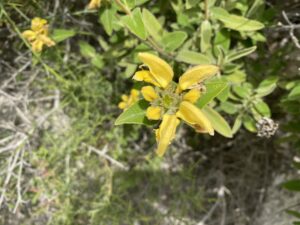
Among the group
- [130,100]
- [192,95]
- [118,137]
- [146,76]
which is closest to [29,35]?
[130,100]

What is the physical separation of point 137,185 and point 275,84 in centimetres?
98

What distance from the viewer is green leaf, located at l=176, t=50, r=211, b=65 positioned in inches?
76.6

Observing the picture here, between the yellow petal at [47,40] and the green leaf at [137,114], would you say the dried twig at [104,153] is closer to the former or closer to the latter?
the yellow petal at [47,40]

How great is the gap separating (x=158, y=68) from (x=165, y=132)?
169 mm

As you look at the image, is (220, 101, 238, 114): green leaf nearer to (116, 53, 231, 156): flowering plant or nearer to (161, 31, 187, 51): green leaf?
(161, 31, 187, 51): green leaf

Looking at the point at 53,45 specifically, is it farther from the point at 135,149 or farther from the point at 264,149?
the point at 264,149

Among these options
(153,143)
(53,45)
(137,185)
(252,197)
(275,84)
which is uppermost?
(53,45)

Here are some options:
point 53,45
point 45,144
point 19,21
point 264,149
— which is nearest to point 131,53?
point 53,45

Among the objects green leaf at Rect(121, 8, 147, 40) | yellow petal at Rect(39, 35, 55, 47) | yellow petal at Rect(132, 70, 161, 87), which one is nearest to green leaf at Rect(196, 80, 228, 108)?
yellow petal at Rect(132, 70, 161, 87)

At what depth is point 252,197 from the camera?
2.83 metres

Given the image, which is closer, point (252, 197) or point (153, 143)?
point (153, 143)

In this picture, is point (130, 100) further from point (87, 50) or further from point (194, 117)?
point (194, 117)

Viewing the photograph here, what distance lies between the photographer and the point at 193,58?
1.95 meters

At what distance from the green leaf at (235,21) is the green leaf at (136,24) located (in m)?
0.39
